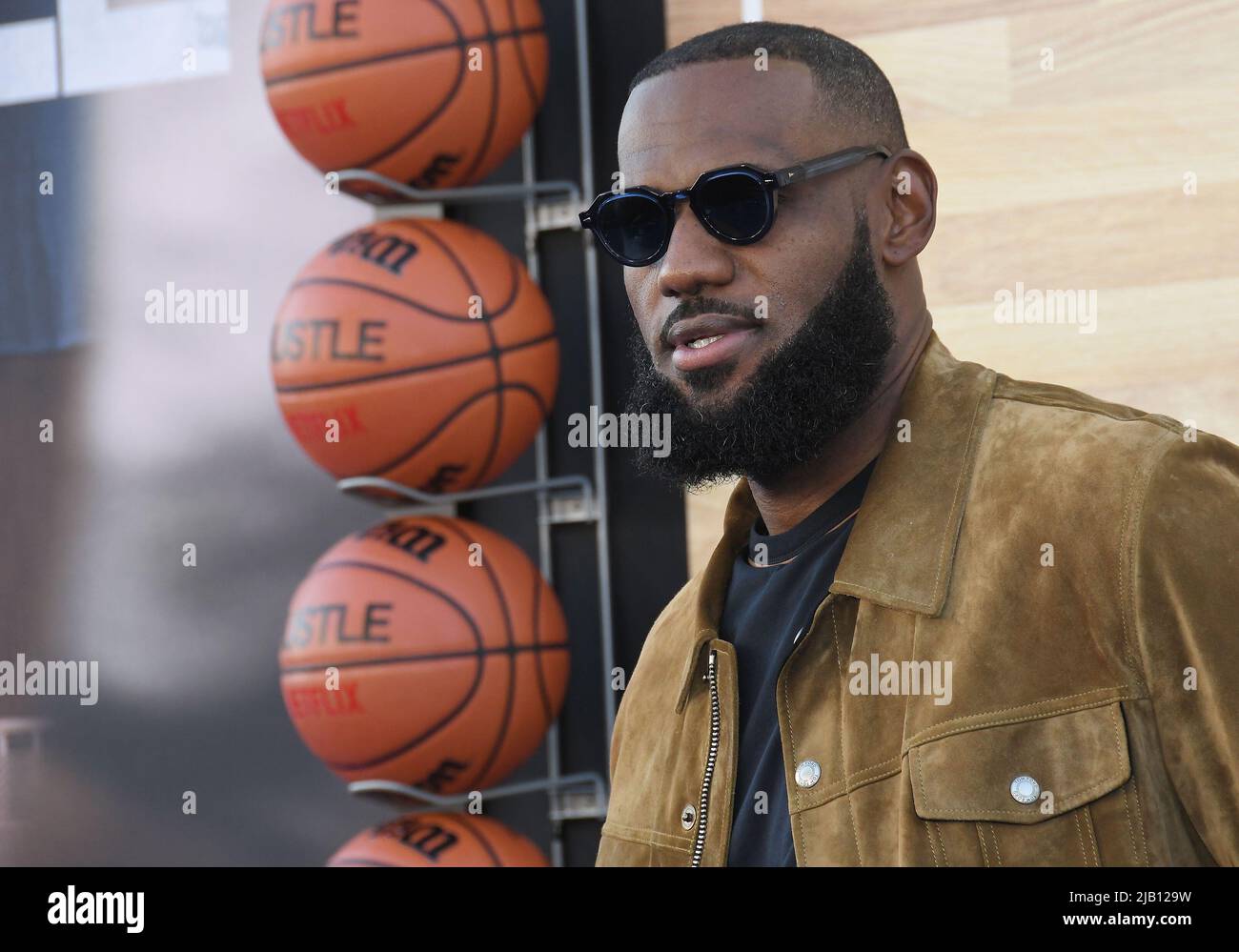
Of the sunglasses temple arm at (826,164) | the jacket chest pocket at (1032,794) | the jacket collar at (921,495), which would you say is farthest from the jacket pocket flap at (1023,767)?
the sunglasses temple arm at (826,164)

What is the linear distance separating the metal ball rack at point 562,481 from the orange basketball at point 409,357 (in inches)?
9.1

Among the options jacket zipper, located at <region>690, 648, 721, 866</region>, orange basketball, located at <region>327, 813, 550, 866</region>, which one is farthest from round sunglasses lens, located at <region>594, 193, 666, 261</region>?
orange basketball, located at <region>327, 813, 550, 866</region>

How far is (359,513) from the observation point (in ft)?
10.9

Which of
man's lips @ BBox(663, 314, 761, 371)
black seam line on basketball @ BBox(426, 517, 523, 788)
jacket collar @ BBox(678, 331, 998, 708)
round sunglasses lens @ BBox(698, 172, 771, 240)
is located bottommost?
black seam line on basketball @ BBox(426, 517, 523, 788)

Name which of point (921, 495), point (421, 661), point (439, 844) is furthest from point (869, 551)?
point (439, 844)

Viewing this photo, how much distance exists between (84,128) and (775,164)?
2596 mm

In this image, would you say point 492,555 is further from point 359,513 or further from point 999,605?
point 999,605

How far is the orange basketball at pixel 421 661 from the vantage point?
2.53 meters

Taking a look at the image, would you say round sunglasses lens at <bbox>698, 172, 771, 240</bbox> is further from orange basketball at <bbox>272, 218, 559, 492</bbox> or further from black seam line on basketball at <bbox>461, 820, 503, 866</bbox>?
black seam line on basketball at <bbox>461, 820, 503, 866</bbox>

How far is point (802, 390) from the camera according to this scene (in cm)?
139

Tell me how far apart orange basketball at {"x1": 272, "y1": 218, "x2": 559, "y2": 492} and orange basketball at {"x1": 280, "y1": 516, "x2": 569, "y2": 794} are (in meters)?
0.17

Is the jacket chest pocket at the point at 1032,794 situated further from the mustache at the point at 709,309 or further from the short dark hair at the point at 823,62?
the short dark hair at the point at 823,62

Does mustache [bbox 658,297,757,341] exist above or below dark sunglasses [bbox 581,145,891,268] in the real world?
below

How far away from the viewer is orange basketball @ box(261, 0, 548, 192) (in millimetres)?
2578
